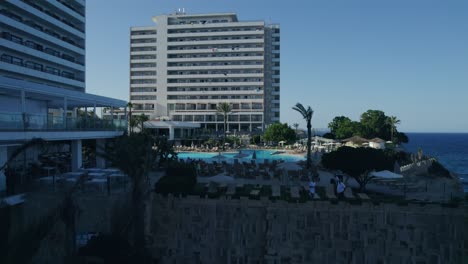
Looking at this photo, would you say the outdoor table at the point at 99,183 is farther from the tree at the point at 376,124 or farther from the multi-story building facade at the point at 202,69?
the multi-story building facade at the point at 202,69

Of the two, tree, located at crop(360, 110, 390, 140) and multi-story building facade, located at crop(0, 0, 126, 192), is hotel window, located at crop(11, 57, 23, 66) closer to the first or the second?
multi-story building facade, located at crop(0, 0, 126, 192)

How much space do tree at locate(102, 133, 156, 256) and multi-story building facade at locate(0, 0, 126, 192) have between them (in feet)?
15.0

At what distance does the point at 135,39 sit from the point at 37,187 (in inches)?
2970

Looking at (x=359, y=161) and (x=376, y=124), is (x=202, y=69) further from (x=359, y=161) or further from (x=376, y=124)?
(x=359, y=161)

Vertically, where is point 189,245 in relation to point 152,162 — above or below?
below

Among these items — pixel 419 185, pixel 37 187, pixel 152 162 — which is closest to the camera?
pixel 152 162

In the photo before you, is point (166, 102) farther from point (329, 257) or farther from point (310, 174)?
point (329, 257)

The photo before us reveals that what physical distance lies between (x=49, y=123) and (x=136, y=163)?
621cm

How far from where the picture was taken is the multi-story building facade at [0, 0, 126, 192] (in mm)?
15211

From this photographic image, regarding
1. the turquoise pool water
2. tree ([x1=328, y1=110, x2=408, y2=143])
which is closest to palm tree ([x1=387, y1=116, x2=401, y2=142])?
tree ([x1=328, y1=110, x2=408, y2=143])

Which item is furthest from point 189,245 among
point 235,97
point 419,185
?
point 235,97

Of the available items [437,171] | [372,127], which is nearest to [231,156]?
[437,171]

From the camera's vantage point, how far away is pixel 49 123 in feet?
53.6

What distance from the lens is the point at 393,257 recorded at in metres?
13.8
